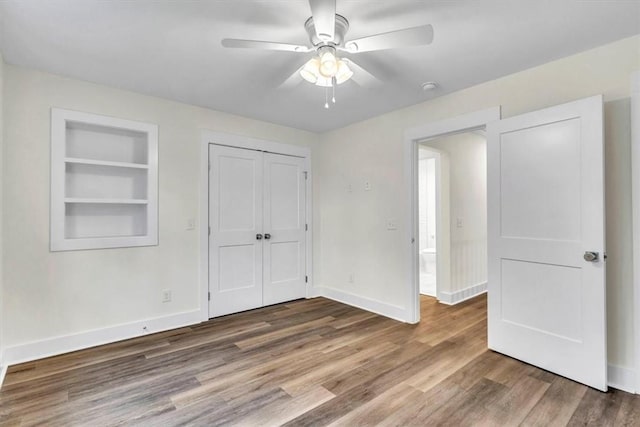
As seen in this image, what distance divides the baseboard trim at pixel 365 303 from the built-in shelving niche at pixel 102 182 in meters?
2.31

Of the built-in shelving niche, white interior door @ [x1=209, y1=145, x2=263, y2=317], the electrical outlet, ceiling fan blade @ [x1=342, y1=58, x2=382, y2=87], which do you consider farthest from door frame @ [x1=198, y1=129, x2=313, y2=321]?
ceiling fan blade @ [x1=342, y1=58, x2=382, y2=87]

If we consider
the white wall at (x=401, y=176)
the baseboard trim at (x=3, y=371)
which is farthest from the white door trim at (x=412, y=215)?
the baseboard trim at (x=3, y=371)

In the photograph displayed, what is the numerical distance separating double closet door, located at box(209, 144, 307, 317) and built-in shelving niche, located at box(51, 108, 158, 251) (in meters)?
0.65

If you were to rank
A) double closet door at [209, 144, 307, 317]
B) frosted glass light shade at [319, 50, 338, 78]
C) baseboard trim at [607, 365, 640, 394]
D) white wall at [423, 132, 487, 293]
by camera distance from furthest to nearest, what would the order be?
white wall at [423, 132, 487, 293] < double closet door at [209, 144, 307, 317] < baseboard trim at [607, 365, 640, 394] < frosted glass light shade at [319, 50, 338, 78]

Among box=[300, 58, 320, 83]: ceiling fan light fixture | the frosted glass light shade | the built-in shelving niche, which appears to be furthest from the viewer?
the built-in shelving niche

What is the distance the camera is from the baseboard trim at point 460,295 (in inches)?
157

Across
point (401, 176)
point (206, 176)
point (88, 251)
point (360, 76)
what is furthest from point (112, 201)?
point (401, 176)

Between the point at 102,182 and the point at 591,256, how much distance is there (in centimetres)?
406

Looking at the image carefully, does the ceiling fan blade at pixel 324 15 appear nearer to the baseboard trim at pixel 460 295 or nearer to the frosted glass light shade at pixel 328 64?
the frosted glass light shade at pixel 328 64

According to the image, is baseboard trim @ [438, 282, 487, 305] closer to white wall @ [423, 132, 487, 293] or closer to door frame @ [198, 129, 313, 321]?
white wall @ [423, 132, 487, 293]

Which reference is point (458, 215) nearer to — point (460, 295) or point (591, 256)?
point (460, 295)

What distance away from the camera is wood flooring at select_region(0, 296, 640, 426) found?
70.4 inches

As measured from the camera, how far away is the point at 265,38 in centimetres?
202

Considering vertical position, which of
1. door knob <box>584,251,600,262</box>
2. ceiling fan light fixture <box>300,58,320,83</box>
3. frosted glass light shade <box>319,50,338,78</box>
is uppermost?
ceiling fan light fixture <box>300,58,320,83</box>
